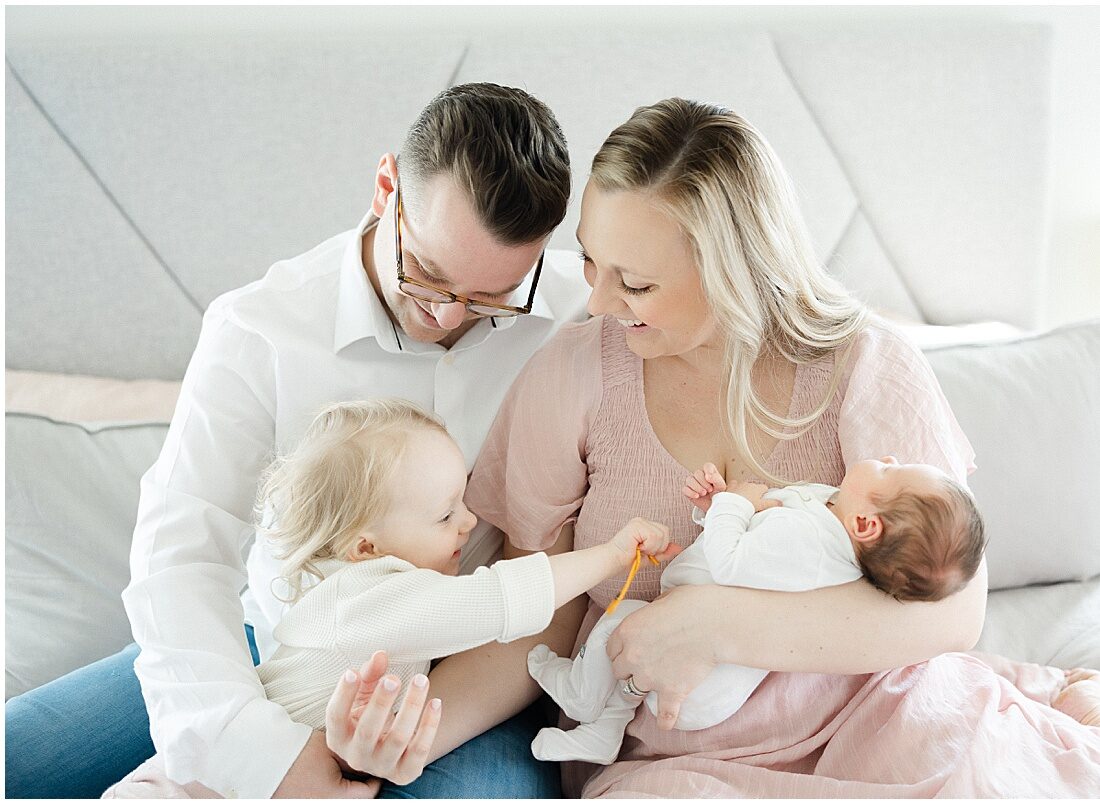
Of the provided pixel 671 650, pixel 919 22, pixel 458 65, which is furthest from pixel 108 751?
pixel 919 22

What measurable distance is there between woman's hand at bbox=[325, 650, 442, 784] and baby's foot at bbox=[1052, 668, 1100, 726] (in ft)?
3.22

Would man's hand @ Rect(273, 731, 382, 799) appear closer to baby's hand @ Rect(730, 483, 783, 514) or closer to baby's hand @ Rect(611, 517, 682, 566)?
baby's hand @ Rect(611, 517, 682, 566)

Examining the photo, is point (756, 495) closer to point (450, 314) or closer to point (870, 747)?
point (870, 747)

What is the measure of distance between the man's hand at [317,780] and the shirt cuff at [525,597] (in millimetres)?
290

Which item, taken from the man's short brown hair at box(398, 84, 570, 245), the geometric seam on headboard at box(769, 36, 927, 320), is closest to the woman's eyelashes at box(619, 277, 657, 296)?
the man's short brown hair at box(398, 84, 570, 245)

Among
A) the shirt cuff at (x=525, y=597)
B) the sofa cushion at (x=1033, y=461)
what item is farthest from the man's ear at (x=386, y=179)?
the sofa cushion at (x=1033, y=461)

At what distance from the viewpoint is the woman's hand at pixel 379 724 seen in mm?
1183

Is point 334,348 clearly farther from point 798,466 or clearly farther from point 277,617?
point 798,466

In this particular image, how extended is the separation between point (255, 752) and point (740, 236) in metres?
0.99

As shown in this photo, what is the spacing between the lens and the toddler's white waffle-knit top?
1.28m

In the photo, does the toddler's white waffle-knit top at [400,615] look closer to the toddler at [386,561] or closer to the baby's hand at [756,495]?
the toddler at [386,561]

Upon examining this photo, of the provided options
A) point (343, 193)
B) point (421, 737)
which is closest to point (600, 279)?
point (421, 737)

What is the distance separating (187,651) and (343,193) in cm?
126

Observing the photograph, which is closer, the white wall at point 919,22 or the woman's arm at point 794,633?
the woman's arm at point 794,633
